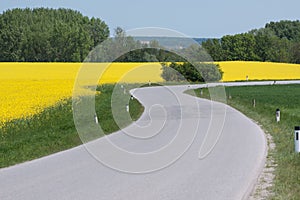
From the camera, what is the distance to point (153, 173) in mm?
9344

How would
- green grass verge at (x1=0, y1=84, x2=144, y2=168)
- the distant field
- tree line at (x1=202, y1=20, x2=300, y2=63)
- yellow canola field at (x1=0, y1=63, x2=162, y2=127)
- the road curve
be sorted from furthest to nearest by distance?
tree line at (x1=202, y1=20, x2=300, y2=63) < the distant field < yellow canola field at (x1=0, y1=63, x2=162, y2=127) < green grass verge at (x1=0, y1=84, x2=144, y2=168) < the road curve

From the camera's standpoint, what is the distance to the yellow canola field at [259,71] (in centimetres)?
7204

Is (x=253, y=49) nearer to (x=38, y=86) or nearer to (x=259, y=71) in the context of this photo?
(x=259, y=71)

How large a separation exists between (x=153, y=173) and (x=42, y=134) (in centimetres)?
628

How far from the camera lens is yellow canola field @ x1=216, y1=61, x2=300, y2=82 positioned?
236 feet

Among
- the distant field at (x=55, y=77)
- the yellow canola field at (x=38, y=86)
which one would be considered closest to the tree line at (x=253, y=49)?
the distant field at (x=55, y=77)

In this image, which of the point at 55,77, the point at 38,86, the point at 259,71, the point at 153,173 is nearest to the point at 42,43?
the point at 259,71

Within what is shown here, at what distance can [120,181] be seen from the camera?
856cm

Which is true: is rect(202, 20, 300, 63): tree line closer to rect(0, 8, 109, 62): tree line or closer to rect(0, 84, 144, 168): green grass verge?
rect(0, 8, 109, 62): tree line

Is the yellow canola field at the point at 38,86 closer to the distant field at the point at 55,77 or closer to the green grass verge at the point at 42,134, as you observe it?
the distant field at the point at 55,77

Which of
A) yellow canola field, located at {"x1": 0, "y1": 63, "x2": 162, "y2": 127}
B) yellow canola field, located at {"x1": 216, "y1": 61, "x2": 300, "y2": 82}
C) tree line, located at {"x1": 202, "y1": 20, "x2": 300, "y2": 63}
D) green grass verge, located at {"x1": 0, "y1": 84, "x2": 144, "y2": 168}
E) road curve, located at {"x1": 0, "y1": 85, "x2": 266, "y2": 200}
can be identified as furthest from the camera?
tree line, located at {"x1": 202, "y1": 20, "x2": 300, "y2": 63}

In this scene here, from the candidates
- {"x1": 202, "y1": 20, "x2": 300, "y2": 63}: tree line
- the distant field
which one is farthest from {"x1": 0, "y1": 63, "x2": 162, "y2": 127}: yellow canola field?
{"x1": 202, "y1": 20, "x2": 300, "y2": 63}: tree line

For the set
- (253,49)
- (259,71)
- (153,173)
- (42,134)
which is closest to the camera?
(153,173)

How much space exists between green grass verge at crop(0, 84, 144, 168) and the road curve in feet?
1.88
